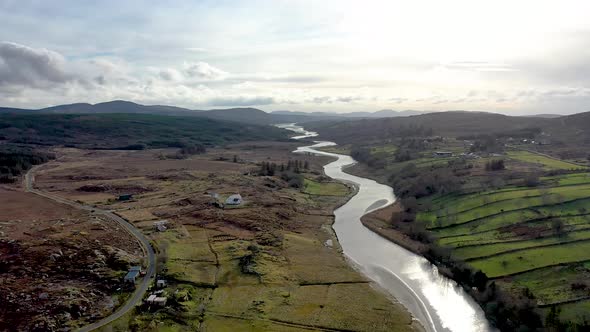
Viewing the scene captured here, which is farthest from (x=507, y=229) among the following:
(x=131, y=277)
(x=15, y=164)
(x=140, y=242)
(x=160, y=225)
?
(x=15, y=164)

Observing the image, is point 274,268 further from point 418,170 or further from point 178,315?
point 418,170

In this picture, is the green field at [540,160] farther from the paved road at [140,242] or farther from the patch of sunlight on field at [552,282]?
the paved road at [140,242]

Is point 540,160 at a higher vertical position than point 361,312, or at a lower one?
higher

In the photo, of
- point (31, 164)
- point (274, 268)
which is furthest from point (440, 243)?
point (31, 164)

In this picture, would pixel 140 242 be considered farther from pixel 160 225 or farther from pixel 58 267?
pixel 58 267

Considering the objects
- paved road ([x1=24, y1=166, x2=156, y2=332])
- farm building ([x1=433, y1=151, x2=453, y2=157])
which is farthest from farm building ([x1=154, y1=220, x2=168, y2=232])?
farm building ([x1=433, y1=151, x2=453, y2=157])

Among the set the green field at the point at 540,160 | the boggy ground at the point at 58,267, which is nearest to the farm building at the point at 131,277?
the boggy ground at the point at 58,267
